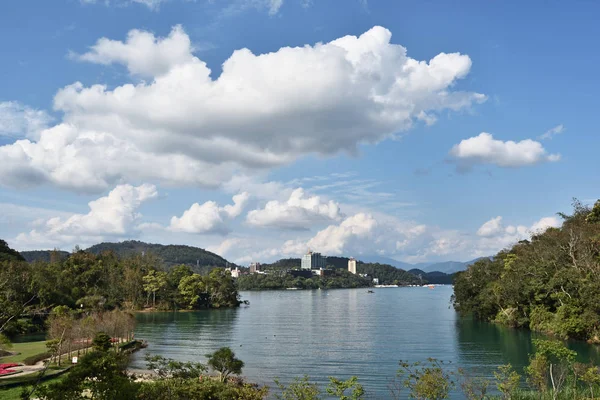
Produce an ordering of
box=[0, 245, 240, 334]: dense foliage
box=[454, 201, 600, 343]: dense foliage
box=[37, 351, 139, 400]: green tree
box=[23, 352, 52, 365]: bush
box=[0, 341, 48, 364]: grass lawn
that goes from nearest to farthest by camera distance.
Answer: box=[37, 351, 139, 400]: green tree < box=[23, 352, 52, 365]: bush < box=[0, 341, 48, 364]: grass lawn < box=[454, 201, 600, 343]: dense foliage < box=[0, 245, 240, 334]: dense foliage

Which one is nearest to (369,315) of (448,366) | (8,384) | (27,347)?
(448,366)

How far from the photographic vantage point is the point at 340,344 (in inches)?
1927

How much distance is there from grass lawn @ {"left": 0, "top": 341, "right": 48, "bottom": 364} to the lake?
865 cm

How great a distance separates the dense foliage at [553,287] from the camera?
45625 millimetres

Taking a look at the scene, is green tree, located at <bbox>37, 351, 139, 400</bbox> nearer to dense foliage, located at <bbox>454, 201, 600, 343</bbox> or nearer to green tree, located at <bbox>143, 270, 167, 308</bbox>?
dense foliage, located at <bbox>454, 201, 600, 343</bbox>

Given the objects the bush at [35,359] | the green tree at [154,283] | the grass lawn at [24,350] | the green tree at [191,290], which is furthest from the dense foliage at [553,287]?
the green tree at [154,283]

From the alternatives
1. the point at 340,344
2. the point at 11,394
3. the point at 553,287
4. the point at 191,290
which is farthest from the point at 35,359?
the point at 191,290

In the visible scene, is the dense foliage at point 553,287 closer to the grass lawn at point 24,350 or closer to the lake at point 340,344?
the lake at point 340,344

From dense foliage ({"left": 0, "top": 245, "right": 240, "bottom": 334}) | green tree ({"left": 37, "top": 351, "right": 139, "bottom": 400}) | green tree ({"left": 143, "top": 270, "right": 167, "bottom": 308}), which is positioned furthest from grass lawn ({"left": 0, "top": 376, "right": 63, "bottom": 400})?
green tree ({"left": 143, "top": 270, "right": 167, "bottom": 308})

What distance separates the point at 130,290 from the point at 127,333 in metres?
50.6

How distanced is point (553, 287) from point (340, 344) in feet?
81.5

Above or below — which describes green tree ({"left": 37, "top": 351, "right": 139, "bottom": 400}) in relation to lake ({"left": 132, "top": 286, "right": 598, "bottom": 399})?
above

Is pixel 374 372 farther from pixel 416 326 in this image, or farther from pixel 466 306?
pixel 466 306

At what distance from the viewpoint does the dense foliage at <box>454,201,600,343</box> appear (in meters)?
45.6
